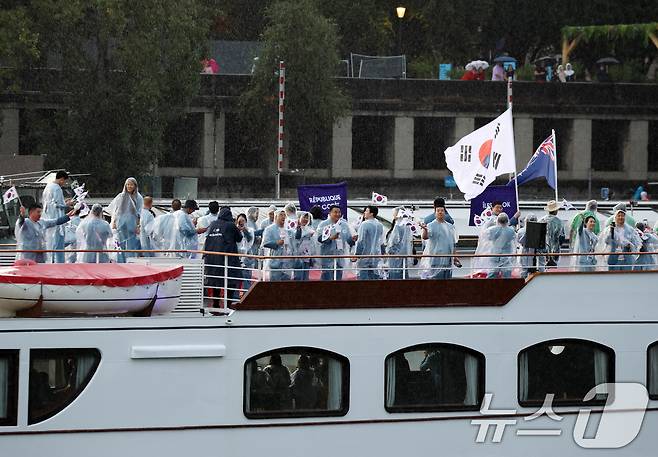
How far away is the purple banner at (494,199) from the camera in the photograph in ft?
66.9

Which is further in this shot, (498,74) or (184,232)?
(498,74)

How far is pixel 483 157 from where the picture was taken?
65.7 feet

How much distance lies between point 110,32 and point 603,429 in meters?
20.7

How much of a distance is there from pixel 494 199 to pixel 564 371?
631 centimetres

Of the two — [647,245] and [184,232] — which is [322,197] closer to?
[184,232]

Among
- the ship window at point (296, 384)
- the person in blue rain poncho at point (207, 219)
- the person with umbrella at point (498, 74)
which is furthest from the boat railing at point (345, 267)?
the person with umbrella at point (498, 74)

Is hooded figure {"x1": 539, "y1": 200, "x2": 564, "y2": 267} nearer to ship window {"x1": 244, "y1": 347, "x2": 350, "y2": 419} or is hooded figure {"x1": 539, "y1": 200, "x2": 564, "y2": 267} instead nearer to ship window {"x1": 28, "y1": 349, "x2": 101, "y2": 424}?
ship window {"x1": 244, "y1": 347, "x2": 350, "y2": 419}

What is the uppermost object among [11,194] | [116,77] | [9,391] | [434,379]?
[116,77]

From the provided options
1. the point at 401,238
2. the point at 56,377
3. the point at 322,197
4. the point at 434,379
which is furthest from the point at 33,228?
the point at 434,379

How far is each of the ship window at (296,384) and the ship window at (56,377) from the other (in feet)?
5.11

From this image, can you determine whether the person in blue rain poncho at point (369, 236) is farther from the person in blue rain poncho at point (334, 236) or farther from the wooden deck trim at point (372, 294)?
the wooden deck trim at point (372, 294)

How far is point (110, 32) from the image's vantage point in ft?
107

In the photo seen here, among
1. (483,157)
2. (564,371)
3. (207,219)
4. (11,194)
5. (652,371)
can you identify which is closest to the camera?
(564,371)

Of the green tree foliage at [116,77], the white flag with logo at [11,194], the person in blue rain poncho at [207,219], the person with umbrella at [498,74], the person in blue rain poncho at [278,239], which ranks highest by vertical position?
the person with umbrella at [498,74]
